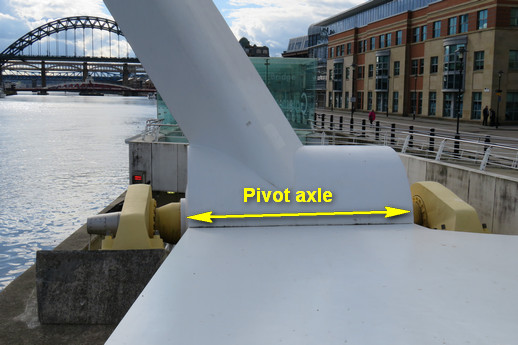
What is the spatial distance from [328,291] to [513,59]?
50798 millimetres

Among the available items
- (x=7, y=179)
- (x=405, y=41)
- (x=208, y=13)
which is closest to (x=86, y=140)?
(x=7, y=179)

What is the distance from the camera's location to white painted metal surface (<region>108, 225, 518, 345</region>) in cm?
324

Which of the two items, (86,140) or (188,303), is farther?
(86,140)

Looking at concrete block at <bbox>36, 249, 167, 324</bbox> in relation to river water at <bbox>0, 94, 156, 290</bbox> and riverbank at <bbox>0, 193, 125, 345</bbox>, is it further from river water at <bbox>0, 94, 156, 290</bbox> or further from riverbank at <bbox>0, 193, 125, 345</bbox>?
river water at <bbox>0, 94, 156, 290</bbox>

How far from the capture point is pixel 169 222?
698 cm

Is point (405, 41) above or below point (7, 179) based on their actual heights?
above

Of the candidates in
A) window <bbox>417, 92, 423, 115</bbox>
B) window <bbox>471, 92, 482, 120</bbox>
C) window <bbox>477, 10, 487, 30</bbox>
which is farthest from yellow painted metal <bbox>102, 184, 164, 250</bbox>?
window <bbox>417, 92, 423, 115</bbox>

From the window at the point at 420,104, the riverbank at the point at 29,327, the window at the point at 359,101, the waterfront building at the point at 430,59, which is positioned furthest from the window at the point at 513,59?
the riverbank at the point at 29,327

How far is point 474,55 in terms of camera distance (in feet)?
168

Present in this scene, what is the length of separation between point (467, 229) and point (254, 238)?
3.39 metres

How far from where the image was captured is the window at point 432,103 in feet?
195

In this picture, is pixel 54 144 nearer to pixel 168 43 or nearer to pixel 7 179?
pixel 7 179

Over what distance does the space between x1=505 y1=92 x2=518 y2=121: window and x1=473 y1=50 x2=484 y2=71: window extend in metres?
4.04

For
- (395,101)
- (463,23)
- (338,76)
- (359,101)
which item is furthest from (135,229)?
(338,76)
